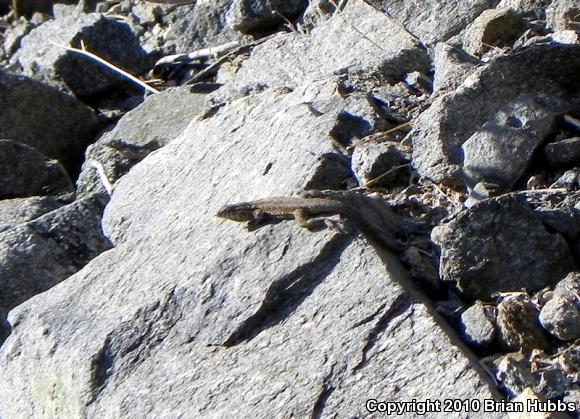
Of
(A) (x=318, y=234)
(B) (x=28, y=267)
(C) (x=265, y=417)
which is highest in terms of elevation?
(B) (x=28, y=267)

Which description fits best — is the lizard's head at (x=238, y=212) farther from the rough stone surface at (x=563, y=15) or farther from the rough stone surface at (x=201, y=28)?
the rough stone surface at (x=201, y=28)

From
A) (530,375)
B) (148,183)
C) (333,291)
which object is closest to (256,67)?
(148,183)

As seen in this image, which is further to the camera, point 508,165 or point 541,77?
point 541,77

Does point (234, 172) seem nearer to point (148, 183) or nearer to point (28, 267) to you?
point (148, 183)

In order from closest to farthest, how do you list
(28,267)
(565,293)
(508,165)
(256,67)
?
(565,293), (508,165), (28,267), (256,67)

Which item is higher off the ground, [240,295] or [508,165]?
[240,295]

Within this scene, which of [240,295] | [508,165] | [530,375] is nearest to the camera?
[530,375]

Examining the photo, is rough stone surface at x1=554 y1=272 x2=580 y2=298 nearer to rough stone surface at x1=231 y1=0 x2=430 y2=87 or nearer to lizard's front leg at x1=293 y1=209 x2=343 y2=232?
lizard's front leg at x1=293 y1=209 x2=343 y2=232

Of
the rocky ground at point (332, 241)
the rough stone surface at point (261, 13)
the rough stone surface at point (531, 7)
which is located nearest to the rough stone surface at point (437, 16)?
the rocky ground at point (332, 241)
